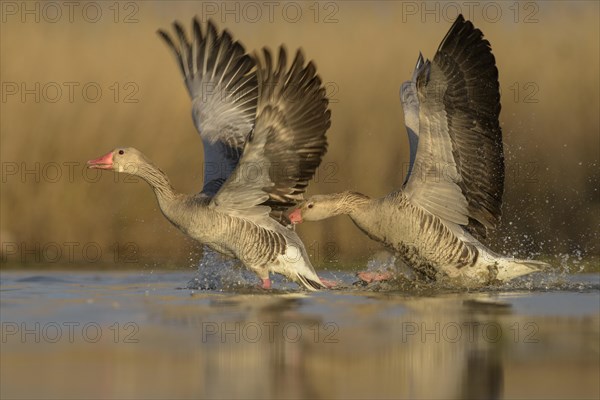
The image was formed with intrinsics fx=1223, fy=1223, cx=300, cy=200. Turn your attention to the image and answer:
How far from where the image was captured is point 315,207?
11469mm

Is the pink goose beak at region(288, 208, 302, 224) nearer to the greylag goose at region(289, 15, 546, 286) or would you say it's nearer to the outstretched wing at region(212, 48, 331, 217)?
the greylag goose at region(289, 15, 546, 286)

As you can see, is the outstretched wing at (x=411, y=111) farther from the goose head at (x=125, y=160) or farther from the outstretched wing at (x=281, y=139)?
the goose head at (x=125, y=160)

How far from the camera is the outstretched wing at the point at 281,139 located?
1030 centimetres

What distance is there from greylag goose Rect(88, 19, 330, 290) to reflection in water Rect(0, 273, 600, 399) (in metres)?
0.51

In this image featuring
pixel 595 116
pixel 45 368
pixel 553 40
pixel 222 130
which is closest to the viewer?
pixel 45 368

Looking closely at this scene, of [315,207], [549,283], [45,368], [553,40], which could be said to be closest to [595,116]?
[553,40]

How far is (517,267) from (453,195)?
0.87m

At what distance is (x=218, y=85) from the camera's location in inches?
492

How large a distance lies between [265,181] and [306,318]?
2.28 metres

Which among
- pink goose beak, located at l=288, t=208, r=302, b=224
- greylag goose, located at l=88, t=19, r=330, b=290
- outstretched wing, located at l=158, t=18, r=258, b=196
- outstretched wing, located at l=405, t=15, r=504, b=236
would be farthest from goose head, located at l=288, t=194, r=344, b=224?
outstretched wing, located at l=158, t=18, r=258, b=196

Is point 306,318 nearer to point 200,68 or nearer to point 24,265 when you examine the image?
point 200,68

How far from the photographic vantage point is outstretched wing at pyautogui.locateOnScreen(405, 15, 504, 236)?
33.8 ft

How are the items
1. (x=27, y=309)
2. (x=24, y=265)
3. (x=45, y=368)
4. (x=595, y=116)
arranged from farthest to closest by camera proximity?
(x=595, y=116) → (x=24, y=265) → (x=27, y=309) → (x=45, y=368)

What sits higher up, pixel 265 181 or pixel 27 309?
pixel 265 181
